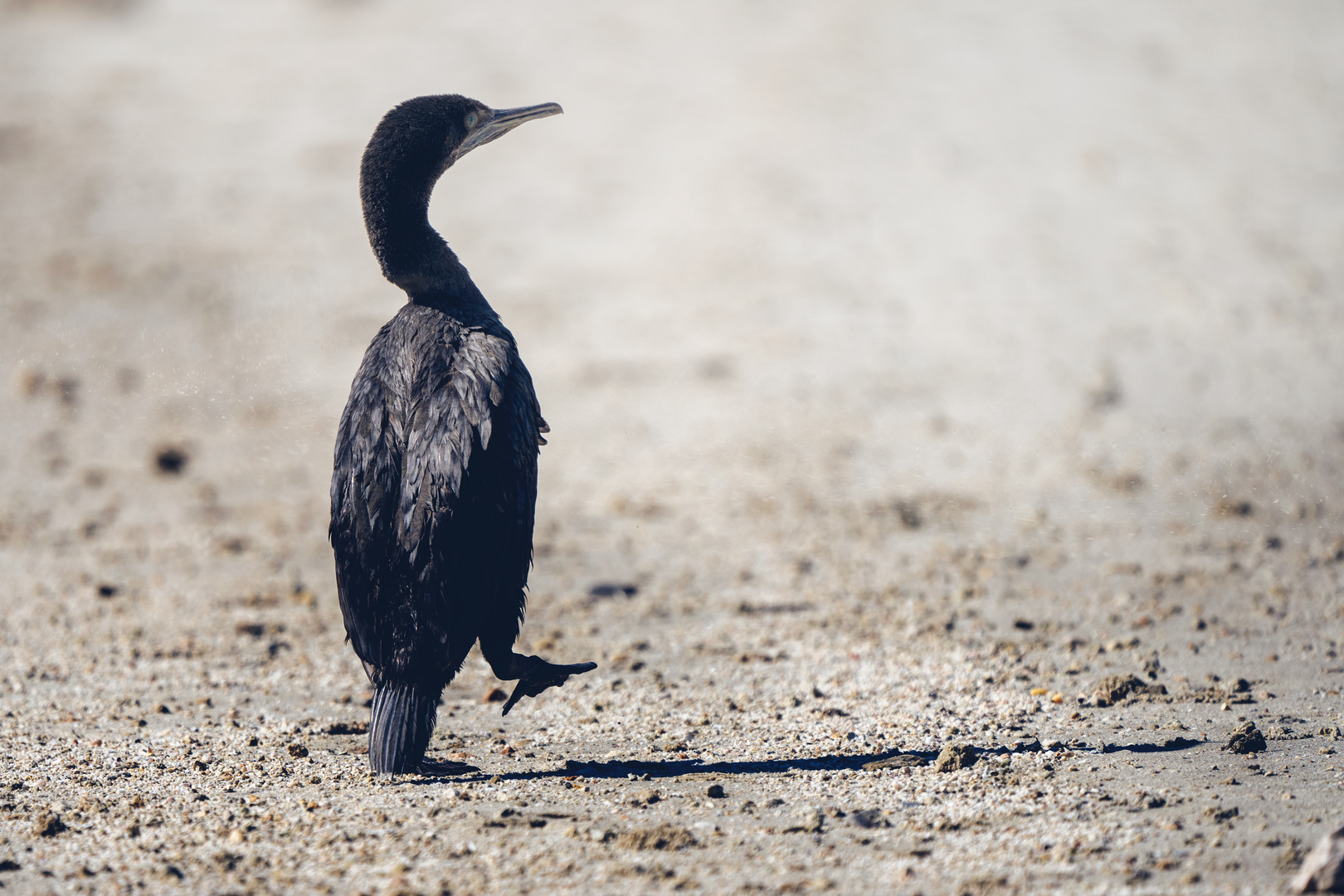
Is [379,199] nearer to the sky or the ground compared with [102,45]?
nearer to the ground

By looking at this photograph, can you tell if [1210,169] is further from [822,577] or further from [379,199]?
[379,199]

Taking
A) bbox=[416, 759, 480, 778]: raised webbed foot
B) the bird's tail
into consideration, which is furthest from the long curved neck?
bbox=[416, 759, 480, 778]: raised webbed foot

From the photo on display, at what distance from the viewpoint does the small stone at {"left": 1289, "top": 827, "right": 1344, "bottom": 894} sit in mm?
3496

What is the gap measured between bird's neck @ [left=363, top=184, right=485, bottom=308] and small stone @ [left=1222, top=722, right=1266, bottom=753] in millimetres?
3162

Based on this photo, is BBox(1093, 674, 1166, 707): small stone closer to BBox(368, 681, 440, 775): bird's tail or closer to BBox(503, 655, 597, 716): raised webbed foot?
BBox(503, 655, 597, 716): raised webbed foot

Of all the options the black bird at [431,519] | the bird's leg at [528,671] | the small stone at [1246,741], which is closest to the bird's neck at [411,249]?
the black bird at [431,519]

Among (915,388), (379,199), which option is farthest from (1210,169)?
(379,199)

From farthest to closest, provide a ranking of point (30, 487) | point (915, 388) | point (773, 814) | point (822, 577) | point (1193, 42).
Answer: point (1193, 42)
point (915, 388)
point (30, 487)
point (822, 577)
point (773, 814)

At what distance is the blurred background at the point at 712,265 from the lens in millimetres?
8969

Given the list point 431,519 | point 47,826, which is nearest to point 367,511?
point 431,519

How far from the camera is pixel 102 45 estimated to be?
56.2 ft

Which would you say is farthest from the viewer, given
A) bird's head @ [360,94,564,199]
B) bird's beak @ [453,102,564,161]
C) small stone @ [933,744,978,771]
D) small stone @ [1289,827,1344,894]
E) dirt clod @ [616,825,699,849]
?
bird's beak @ [453,102,564,161]

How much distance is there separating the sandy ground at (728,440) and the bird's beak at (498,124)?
2344mm

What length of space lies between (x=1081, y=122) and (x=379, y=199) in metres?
11.3
